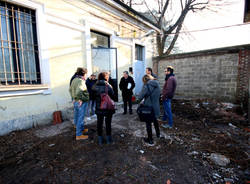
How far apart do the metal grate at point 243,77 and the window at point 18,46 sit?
8.87 m

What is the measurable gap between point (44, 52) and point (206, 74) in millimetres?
8036

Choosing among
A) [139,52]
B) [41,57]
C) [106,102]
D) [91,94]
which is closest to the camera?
[106,102]

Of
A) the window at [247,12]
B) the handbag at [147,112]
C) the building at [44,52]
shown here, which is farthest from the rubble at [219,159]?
the window at [247,12]

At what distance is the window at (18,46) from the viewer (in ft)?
11.4

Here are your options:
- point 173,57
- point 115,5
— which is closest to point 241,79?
point 173,57

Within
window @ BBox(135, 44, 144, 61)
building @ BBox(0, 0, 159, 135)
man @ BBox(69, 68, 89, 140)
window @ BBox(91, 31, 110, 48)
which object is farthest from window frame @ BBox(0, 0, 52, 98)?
window @ BBox(135, 44, 144, 61)

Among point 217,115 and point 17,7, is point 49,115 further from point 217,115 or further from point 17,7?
point 217,115

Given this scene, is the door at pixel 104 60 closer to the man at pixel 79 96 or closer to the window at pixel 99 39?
the window at pixel 99 39

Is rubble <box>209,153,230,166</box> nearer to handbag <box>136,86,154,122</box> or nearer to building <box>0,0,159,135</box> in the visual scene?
handbag <box>136,86,154,122</box>

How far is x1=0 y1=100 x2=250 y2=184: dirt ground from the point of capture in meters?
2.02

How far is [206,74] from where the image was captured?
23.4 ft

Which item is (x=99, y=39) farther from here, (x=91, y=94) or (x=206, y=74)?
(x=206, y=74)

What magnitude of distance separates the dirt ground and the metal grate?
9.13 feet

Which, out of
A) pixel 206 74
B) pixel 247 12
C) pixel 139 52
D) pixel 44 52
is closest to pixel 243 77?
pixel 206 74
